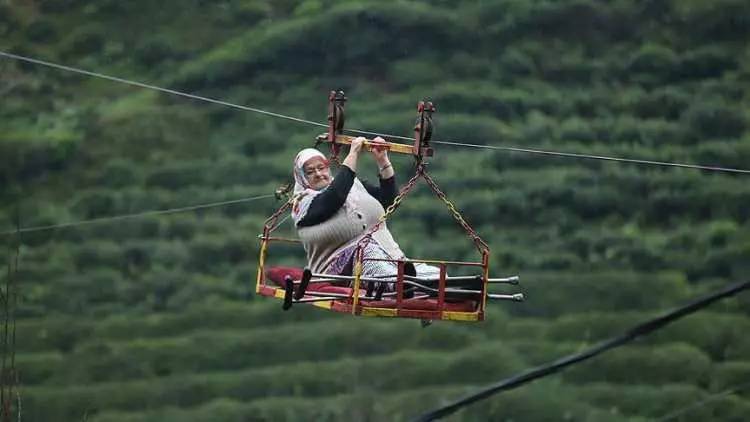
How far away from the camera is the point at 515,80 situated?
19109mm

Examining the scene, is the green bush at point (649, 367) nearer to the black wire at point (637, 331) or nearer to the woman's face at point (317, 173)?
the woman's face at point (317, 173)

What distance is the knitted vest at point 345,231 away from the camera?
6.58 metres

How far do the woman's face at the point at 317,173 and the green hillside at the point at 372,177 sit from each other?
36.2 ft

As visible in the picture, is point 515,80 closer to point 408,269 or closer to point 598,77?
point 598,77

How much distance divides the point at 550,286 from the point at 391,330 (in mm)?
1744

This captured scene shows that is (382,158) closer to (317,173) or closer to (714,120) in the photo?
(317,173)

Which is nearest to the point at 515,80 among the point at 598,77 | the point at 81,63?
the point at 598,77

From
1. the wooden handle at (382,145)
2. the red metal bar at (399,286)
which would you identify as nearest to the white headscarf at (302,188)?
the wooden handle at (382,145)

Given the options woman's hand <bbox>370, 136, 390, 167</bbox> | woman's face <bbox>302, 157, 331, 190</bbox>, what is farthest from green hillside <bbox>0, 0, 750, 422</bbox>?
woman's hand <bbox>370, 136, 390, 167</bbox>

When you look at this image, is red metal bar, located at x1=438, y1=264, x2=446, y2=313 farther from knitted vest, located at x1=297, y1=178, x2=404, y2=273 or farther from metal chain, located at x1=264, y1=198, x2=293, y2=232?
metal chain, located at x1=264, y1=198, x2=293, y2=232

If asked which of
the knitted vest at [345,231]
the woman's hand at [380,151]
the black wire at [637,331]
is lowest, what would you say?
the black wire at [637,331]

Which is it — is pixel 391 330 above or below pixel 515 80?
below

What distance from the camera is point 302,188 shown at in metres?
6.62

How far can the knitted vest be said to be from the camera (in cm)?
658
